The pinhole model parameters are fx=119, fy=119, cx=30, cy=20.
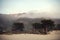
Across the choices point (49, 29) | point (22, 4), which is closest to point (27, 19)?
point (22, 4)

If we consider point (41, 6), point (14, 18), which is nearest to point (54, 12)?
point (41, 6)

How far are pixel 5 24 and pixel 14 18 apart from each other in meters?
0.16

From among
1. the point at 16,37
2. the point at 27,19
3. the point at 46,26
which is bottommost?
the point at 16,37

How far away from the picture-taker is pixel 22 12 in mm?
1736

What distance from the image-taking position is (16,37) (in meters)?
1.73

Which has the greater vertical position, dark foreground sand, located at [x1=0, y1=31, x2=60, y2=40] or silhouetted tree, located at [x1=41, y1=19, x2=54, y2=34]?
silhouetted tree, located at [x1=41, y1=19, x2=54, y2=34]

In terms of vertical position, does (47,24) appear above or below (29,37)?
above

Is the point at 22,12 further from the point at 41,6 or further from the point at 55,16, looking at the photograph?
the point at 55,16

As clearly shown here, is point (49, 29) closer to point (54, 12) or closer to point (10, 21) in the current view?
point (54, 12)

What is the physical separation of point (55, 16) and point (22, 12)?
19.1 inches

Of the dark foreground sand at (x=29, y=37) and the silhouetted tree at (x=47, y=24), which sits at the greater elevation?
the silhouetted tree at (x=47, y=24)

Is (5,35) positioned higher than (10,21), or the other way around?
(10,21)

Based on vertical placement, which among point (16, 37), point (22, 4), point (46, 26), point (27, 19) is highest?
point (22, 4)

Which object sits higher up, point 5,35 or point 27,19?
point 27,19
